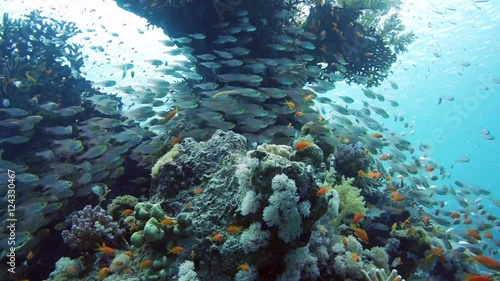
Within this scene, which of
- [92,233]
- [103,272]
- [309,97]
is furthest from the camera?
[309,97]

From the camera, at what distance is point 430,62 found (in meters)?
38.6

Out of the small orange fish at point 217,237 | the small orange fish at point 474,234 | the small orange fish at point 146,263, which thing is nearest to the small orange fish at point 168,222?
the small orange fish at point 146,263

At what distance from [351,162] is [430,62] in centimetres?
3770

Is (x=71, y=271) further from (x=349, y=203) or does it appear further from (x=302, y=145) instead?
(x=349, y=203)

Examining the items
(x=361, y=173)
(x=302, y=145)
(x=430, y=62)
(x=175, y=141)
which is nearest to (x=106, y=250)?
(x=175, y=141)

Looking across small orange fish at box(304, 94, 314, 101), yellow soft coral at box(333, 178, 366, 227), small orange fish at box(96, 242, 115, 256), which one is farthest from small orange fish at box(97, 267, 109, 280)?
small orange fish at box(304, 94, 314, 101)

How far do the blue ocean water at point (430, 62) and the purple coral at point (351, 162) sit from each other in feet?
14.7

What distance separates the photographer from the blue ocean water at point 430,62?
18.0 meters

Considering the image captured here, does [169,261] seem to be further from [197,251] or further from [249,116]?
[249,116]

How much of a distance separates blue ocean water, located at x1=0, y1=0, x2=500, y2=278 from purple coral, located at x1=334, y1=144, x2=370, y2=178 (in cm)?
447

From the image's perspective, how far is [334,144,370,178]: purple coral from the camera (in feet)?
26.6

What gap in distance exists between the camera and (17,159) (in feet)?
25.9

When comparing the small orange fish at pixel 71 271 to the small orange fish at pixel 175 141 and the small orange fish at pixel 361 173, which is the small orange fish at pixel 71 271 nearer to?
the small orange fish at pixel 175 141

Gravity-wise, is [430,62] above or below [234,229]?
below
